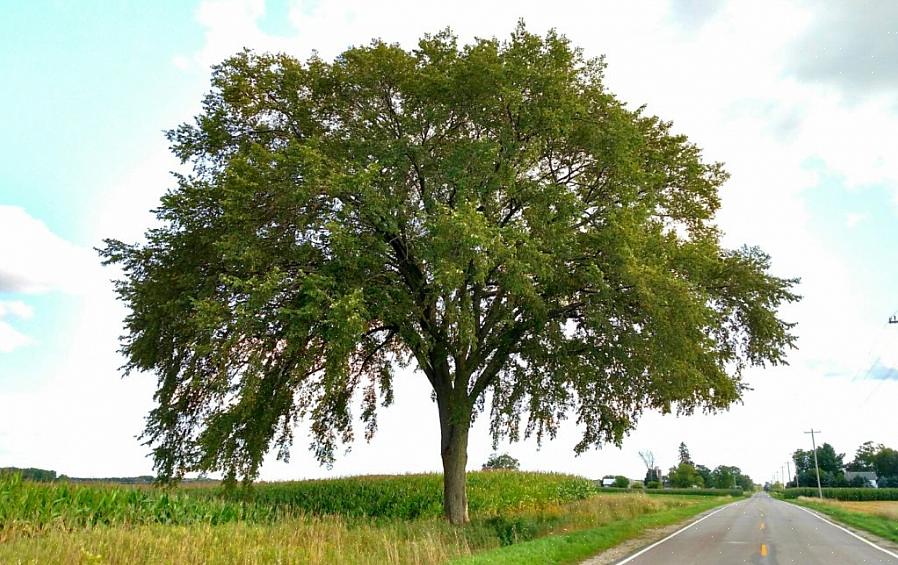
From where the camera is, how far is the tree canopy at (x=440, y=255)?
52.3 ft

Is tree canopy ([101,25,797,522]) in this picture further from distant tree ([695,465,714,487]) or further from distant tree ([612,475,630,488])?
distant tree ([695,465,714,487])

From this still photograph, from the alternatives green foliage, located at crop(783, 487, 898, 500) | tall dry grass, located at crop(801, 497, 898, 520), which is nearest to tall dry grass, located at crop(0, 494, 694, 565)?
tall dry grass, located at crop(801, 497, 898, 520)

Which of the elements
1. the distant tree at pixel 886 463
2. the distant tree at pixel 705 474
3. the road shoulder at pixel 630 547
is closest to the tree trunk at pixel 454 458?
the road shoulder at pixel 630 547

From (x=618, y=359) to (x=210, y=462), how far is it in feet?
38.1

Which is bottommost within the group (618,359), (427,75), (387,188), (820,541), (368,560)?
(820,541)

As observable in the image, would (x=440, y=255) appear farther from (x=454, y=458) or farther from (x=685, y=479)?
(x=685, y=479)

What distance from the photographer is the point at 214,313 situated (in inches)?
620

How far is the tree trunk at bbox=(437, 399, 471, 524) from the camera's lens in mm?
19531

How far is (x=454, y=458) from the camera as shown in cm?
2033

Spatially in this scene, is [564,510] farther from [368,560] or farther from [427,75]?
[427,75]

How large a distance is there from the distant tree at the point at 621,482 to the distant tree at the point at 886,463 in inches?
3557

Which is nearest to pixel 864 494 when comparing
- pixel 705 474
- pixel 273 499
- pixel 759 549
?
pixel 705 474

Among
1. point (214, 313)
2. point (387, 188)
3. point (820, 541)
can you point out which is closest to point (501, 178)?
point (387, 188)

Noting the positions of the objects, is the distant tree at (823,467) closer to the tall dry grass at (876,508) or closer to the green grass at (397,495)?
the tall dry grass at (876,508)
